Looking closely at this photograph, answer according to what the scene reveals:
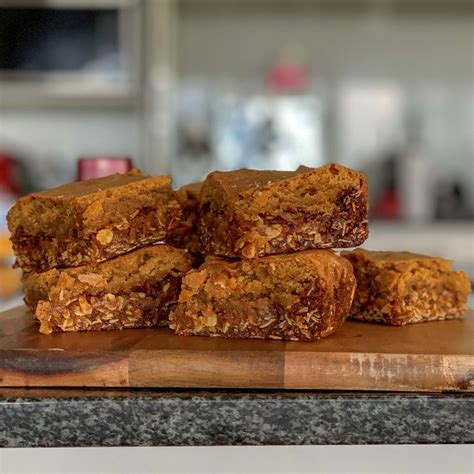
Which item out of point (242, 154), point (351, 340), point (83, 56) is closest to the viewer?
point (351, 340)

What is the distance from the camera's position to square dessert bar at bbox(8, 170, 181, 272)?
Answer: 109 centimetres

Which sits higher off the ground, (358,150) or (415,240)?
(358,150)

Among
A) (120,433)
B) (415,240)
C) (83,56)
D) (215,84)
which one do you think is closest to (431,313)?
(120,433)

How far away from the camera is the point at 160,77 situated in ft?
12.5

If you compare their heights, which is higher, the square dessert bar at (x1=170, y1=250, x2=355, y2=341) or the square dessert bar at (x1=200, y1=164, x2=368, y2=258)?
the square dessert bar at (x1=200, y1=164, x2=368, y2=258)

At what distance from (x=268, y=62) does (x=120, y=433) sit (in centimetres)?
341

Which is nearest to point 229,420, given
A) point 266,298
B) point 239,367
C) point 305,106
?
point 239,367

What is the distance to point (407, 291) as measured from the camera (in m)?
1.18

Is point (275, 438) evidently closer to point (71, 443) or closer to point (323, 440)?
point (323, 440)

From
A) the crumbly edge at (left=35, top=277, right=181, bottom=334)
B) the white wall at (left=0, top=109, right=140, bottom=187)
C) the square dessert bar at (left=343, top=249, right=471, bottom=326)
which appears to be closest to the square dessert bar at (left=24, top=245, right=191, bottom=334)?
the crumbly edge at (left=35, top=277, right=181, bottom=334)

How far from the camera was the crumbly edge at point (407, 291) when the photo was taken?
117 centimetres

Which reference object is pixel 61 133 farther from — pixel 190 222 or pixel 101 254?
pixel 101 254

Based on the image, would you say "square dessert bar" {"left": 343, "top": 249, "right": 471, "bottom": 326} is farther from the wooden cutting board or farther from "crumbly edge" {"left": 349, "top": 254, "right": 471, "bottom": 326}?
the wooden cutting board

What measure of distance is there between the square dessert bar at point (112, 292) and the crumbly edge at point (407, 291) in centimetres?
28
